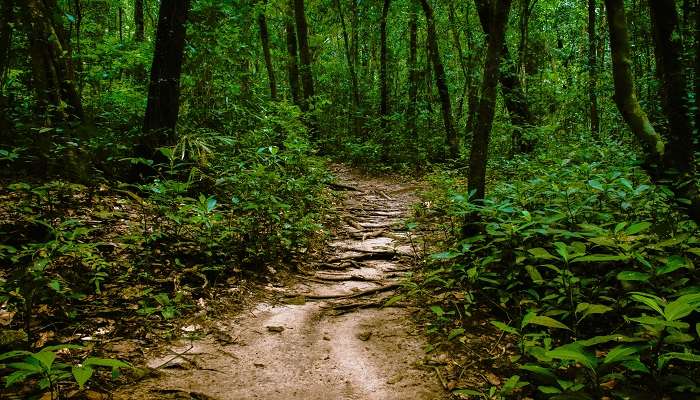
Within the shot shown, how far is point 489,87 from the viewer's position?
15.3 ft

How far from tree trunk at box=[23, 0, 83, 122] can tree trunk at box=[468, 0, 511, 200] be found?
533 centimetres

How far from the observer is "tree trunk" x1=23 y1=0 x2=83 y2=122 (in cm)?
552

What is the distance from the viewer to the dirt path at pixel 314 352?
2807 mm

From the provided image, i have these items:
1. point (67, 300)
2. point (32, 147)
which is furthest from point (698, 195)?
point (32, 147)

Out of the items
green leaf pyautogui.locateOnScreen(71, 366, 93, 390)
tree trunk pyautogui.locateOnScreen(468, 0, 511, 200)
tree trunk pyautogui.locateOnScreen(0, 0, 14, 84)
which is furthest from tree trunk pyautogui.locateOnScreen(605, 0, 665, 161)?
tree trunk pyautogui.locateOnScreen(0, 0, 14, 84)

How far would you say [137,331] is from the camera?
131 inches

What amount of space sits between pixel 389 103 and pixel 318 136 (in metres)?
3.96

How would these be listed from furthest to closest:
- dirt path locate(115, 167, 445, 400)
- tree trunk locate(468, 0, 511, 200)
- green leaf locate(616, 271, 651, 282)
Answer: tree trunk locate(468, 0, 511, 200)
dirt path locate(115, 167, 445, 400)
green leaf locate(616, 271, 651, 282)

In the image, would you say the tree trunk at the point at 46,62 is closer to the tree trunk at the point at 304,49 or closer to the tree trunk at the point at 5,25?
the tree trunk at the point at 5,25

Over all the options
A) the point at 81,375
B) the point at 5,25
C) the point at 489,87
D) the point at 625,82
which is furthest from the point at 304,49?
the point at 81,375

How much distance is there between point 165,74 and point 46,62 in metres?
1.53

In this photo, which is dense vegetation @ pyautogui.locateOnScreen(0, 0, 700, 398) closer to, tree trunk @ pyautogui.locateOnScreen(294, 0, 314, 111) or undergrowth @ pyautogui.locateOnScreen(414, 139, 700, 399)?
undergrowth @ pyautogui.locateOnScreen(414, 139, 700, 399)

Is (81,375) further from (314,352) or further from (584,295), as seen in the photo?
(584,295)

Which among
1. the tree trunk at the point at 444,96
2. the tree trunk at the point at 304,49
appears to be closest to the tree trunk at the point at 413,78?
the tree trunk at the point at 444,96
